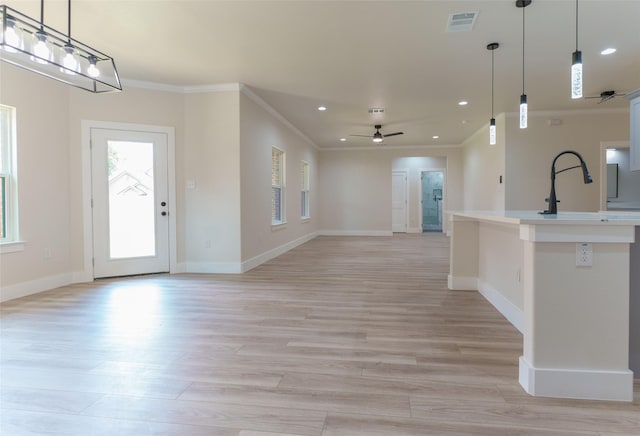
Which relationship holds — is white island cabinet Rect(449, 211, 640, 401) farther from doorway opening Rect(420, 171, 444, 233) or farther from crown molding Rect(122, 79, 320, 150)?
doorway opening Rect(420, 171, 444, 233)

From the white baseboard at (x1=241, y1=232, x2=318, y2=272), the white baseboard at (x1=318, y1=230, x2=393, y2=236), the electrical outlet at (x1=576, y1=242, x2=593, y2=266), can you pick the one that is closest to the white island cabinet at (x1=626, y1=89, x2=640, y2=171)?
the electrical outlet at (x1=576, y1=242, x2=593, y2=266)

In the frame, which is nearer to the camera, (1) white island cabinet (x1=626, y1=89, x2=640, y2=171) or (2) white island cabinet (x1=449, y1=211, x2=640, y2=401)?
(2) white island cabinet (x1=449, y1=211, x2=640, y2=401)

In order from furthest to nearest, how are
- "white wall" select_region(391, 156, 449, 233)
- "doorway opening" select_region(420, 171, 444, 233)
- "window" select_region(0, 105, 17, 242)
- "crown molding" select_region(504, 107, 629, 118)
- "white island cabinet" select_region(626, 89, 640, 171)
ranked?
"doorway opening" select_region(420, 171, 444, 233) < "white wall" select_region(391, 156, 449, 233) < "crown molding" select_region(504, 107, 629, 118) < "white island cabinet" select_region(626, 89, 640, 171) < "window" select_region(0, 105, 17, 242)

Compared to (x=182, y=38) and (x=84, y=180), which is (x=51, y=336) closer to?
(x=84, y=180)

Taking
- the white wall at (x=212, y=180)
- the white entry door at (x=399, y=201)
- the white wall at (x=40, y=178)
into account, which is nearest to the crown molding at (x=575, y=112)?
the white wall at (x=212, y=180)

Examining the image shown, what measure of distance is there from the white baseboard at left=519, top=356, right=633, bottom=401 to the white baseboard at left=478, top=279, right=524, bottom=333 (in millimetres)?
937

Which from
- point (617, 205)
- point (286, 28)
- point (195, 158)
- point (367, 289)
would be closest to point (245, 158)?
point (195, 158)

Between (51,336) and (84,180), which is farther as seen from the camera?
(84,180)

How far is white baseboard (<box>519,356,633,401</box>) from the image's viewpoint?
174cm

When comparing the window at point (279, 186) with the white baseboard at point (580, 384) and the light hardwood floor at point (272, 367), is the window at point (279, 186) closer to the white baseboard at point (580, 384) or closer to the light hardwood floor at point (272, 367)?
the light hardwood floor at point (272, 367)

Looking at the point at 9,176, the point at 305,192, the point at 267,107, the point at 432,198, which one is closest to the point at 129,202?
the point at 9,176

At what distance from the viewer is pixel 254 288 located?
4168mm

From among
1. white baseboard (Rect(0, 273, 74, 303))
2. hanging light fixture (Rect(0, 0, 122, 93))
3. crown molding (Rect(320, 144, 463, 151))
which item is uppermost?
crown molding (Rect(320, 144, 463, 151))

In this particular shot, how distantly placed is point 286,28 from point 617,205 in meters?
7.30
